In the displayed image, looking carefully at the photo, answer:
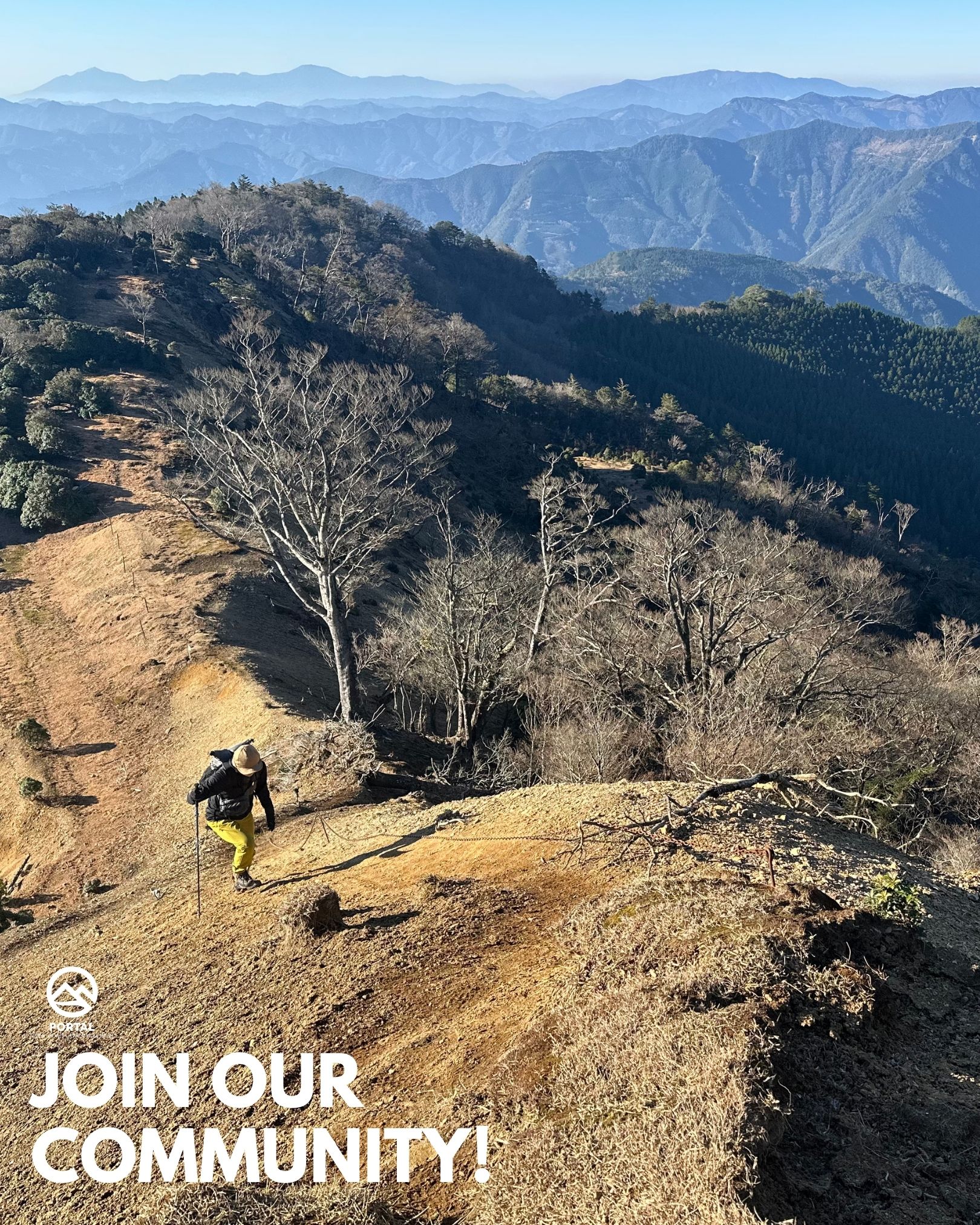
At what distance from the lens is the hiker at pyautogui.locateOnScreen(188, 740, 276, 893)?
346 inches

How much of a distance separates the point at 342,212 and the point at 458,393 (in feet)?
166

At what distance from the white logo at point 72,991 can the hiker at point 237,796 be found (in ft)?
5.96

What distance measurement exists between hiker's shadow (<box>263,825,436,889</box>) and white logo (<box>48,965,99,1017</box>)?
200 cm

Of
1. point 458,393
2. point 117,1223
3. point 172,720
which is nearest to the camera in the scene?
point 117,1223

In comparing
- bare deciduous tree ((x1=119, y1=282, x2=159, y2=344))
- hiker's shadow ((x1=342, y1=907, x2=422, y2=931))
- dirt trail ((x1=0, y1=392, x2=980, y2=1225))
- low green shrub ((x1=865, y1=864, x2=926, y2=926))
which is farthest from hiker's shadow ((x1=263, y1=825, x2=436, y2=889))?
bare deciduous tree ((x1=119, y1=282, x2=159, y2=344))

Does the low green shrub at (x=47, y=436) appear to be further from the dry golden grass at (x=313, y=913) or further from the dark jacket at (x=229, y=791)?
the dry golden grass at (x=313, y=913)

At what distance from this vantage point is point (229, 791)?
8969mm

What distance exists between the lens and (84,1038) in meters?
6.88

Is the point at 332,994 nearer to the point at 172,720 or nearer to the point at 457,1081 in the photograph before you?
the point at 457,1081

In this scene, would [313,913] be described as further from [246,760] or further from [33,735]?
[33,735]

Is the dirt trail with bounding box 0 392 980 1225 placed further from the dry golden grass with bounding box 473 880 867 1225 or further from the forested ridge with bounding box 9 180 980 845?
the forested ridge with bounding box 9 180 980 845

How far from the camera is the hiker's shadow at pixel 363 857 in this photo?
930cm

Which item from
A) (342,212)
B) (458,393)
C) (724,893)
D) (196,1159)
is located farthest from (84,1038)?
(342,212)

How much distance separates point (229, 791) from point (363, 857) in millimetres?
1860
